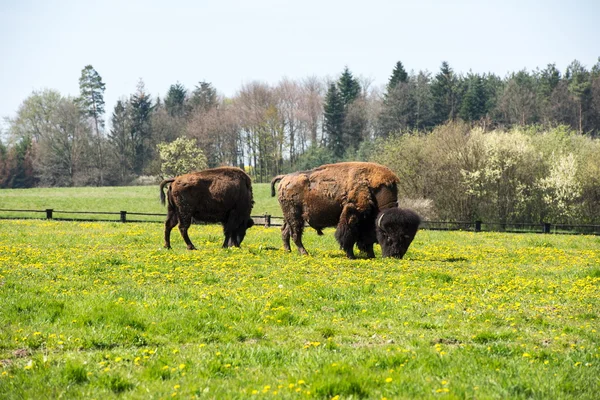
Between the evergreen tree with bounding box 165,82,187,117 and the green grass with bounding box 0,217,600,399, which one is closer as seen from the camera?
the green grass with bounding box 0,217,600,399

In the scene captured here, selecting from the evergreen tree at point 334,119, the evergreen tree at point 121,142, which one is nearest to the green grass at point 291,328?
the evergreen tree at point 334,119

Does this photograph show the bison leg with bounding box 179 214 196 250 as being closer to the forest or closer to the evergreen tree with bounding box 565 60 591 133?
the forest

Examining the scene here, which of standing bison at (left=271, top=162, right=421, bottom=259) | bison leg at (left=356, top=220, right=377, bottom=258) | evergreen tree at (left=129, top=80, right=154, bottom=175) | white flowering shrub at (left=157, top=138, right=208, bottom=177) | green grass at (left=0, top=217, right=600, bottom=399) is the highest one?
evergreen tree at (left=129, top=80, right=154, bottom=175)

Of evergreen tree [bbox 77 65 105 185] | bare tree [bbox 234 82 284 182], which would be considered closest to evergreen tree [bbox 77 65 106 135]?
evergreen tree [bbox 77 65 105 185]

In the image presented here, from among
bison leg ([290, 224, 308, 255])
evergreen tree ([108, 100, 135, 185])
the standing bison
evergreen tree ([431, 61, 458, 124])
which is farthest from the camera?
evergreen tree ([108, 100, 135, 185])

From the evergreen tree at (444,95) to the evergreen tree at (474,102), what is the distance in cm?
172

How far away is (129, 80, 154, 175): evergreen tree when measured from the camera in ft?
294

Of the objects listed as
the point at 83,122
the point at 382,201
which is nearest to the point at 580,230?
the point at 382,201

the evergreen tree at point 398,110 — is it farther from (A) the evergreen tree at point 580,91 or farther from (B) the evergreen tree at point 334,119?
(A) the evergreen tree at point 580,91

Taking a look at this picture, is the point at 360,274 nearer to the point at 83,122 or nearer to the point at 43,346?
the point at 43,346

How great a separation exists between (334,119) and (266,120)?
10.1m

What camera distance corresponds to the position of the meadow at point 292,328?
6.18m

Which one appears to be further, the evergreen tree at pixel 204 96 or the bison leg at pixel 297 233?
the evergreen tree at pixel 204 96

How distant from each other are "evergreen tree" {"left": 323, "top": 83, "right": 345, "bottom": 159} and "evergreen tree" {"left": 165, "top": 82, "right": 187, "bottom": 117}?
3121 centimetres
